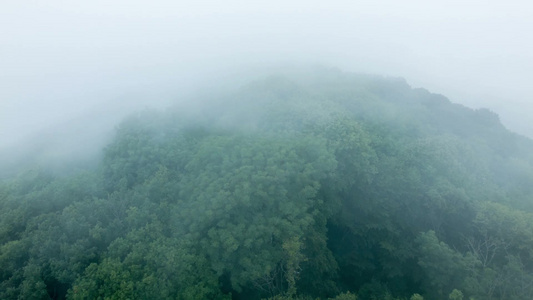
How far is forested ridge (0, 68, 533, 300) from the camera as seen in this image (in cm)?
2053

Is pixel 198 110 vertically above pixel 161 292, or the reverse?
pixel 198 110

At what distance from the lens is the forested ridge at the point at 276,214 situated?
20.5 m

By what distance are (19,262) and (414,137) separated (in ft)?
121

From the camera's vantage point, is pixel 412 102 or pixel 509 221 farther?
pixel 412 102

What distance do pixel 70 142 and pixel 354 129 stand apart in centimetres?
3566

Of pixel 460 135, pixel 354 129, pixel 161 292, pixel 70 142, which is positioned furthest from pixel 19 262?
pixel 460 135

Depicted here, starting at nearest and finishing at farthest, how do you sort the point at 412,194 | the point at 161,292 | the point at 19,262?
the point at 161,292 < the point at 19,262 < the point at 412,194

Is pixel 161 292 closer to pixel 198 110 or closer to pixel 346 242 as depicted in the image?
pixel 346 242

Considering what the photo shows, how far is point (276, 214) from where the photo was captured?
2331 centimetres

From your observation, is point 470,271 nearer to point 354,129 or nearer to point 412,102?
point 354,129

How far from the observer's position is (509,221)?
22.5 metres

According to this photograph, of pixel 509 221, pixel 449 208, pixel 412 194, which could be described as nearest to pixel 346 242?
pixel 412 194

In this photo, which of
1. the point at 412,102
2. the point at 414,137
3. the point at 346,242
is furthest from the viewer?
the point at 412,102

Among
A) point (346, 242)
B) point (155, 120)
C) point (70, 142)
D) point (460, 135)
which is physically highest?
point (155, 120)
